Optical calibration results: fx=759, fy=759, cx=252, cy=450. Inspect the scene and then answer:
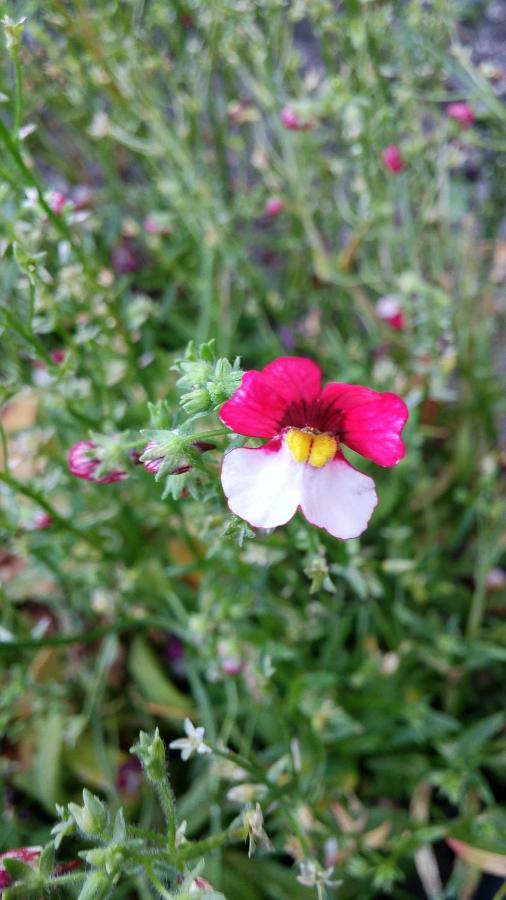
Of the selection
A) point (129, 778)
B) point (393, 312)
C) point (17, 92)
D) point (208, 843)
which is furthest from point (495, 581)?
point (17, 92)

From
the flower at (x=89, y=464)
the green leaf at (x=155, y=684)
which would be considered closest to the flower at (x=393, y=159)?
the flower at (x=89, y=464)

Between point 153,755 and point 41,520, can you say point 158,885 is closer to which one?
point 153,755

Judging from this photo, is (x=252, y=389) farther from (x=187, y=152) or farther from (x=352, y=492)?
(x=187, y=152)

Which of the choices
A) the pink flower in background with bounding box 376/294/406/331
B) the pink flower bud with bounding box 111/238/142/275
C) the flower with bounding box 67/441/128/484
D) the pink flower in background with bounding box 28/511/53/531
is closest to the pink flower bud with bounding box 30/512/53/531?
the pink flower in background with bounding box 28/511/53/531

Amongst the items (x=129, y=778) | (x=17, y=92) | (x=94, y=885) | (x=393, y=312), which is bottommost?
(x=129, y=778)

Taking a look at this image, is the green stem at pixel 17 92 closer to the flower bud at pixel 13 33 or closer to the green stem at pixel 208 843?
the flower bud at pixel 13 33

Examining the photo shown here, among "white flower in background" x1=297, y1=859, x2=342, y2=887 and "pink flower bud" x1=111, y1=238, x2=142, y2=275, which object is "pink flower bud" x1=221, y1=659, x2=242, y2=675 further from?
"pink flower bud" x1=111, y1=238, x2=142, y2=275
